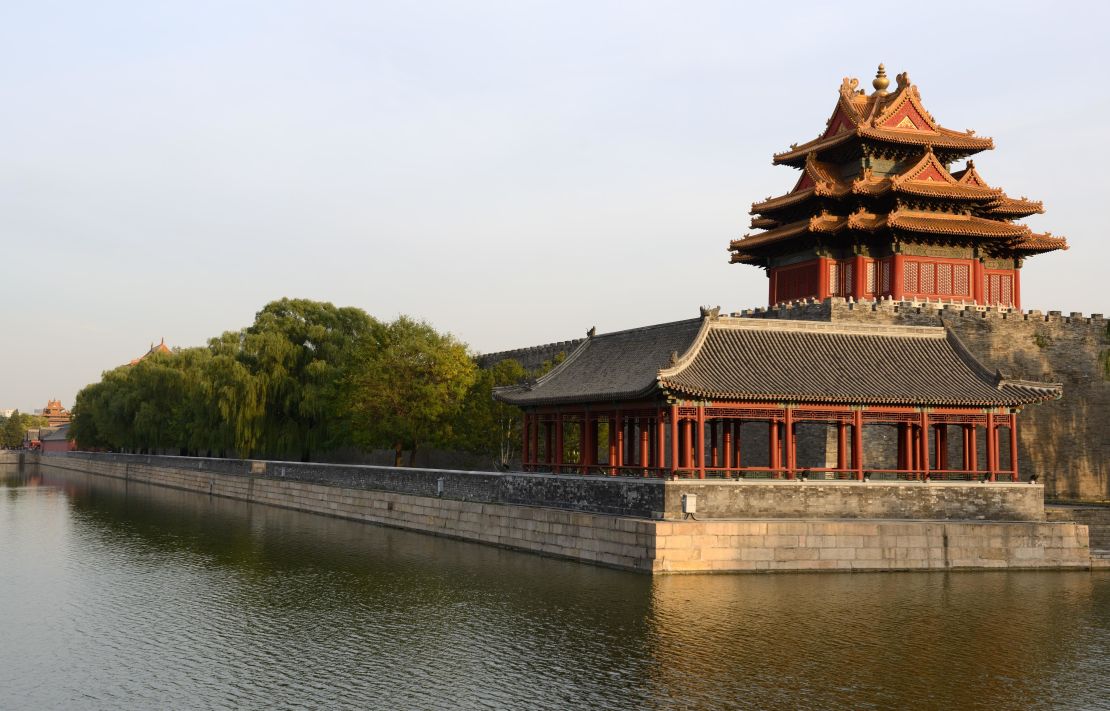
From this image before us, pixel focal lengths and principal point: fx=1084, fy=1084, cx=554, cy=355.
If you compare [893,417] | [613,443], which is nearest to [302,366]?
[613,443]

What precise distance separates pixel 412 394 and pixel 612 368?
54.1 ft

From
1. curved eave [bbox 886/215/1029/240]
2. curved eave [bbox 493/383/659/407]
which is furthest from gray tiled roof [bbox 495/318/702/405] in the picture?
curved eave [bbox 886/215/1029/240]

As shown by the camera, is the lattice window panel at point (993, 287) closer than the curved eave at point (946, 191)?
No

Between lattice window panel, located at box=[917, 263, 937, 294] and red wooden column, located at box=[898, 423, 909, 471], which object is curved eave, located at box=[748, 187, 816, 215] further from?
red wooden column, located at box=[898, 423, 909, 471]

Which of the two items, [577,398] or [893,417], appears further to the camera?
[577,398]

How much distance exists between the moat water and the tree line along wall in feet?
42.3

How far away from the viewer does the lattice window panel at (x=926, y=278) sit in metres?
41.0

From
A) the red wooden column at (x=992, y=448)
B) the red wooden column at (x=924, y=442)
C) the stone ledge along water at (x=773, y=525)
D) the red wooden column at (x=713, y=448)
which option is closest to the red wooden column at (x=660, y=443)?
the stone ledge along water at (x=773, y=525)

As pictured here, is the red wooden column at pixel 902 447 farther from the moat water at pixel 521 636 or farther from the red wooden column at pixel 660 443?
the red wooden column at pixel 660 443

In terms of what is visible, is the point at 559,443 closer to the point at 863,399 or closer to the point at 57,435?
the point at 863,399

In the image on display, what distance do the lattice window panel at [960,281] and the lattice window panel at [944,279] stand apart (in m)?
0.17

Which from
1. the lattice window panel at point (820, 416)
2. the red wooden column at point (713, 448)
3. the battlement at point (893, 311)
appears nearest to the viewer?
the lattice window panel at point (820, 416)

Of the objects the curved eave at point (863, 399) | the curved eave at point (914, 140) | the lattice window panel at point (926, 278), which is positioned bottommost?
the curved eave at point (863, 399)

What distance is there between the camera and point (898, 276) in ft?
133
